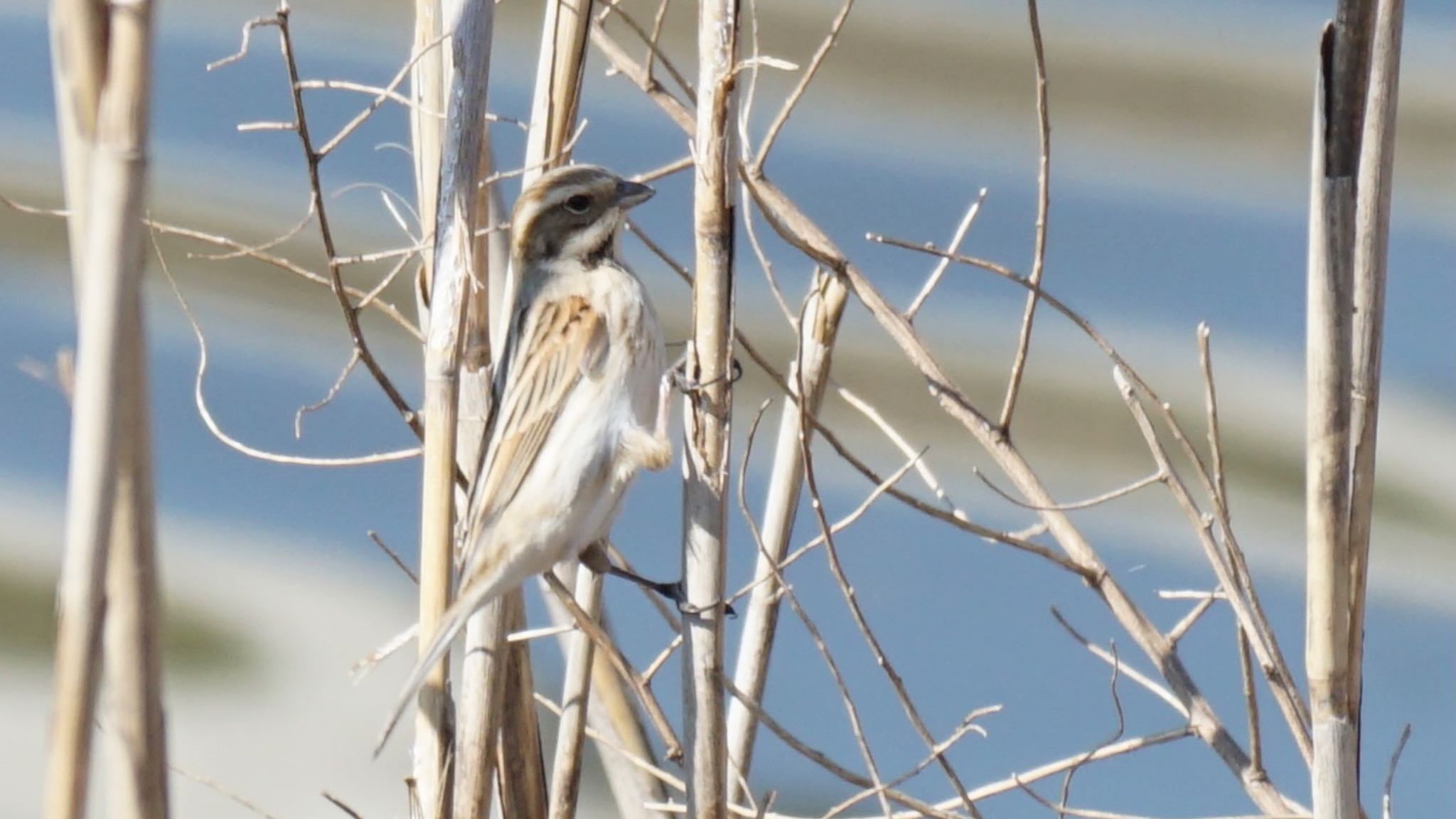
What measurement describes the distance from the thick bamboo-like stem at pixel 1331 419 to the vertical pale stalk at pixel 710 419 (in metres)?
0.72

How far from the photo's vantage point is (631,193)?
325 centimetres

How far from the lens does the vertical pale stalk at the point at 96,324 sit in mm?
1335

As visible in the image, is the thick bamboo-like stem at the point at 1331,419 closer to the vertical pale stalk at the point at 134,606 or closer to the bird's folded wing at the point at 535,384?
the vertical pale stalk at the point at 134,606

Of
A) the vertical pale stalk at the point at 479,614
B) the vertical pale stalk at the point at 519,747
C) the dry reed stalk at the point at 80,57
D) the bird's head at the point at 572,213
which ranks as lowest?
the vertical pale stalk at the point at 519,747

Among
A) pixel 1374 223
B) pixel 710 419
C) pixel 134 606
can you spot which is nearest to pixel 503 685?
pixel 710 419

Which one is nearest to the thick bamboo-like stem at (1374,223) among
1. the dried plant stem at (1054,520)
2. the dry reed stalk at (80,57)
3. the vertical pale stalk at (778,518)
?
the dried plant stem at (1054,520)

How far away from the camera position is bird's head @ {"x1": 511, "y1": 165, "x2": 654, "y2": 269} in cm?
294

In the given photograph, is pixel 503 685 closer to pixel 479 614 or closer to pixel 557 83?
pixel 479 614

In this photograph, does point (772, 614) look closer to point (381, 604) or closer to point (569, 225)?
point (569, 225)

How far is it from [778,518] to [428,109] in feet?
3.22

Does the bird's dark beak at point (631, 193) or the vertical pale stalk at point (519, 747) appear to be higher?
the bird's dark beak at point (631, 193)

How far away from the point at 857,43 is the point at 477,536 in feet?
9.49

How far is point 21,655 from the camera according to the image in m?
5.09

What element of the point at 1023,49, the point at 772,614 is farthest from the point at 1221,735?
the point at 1023,49
